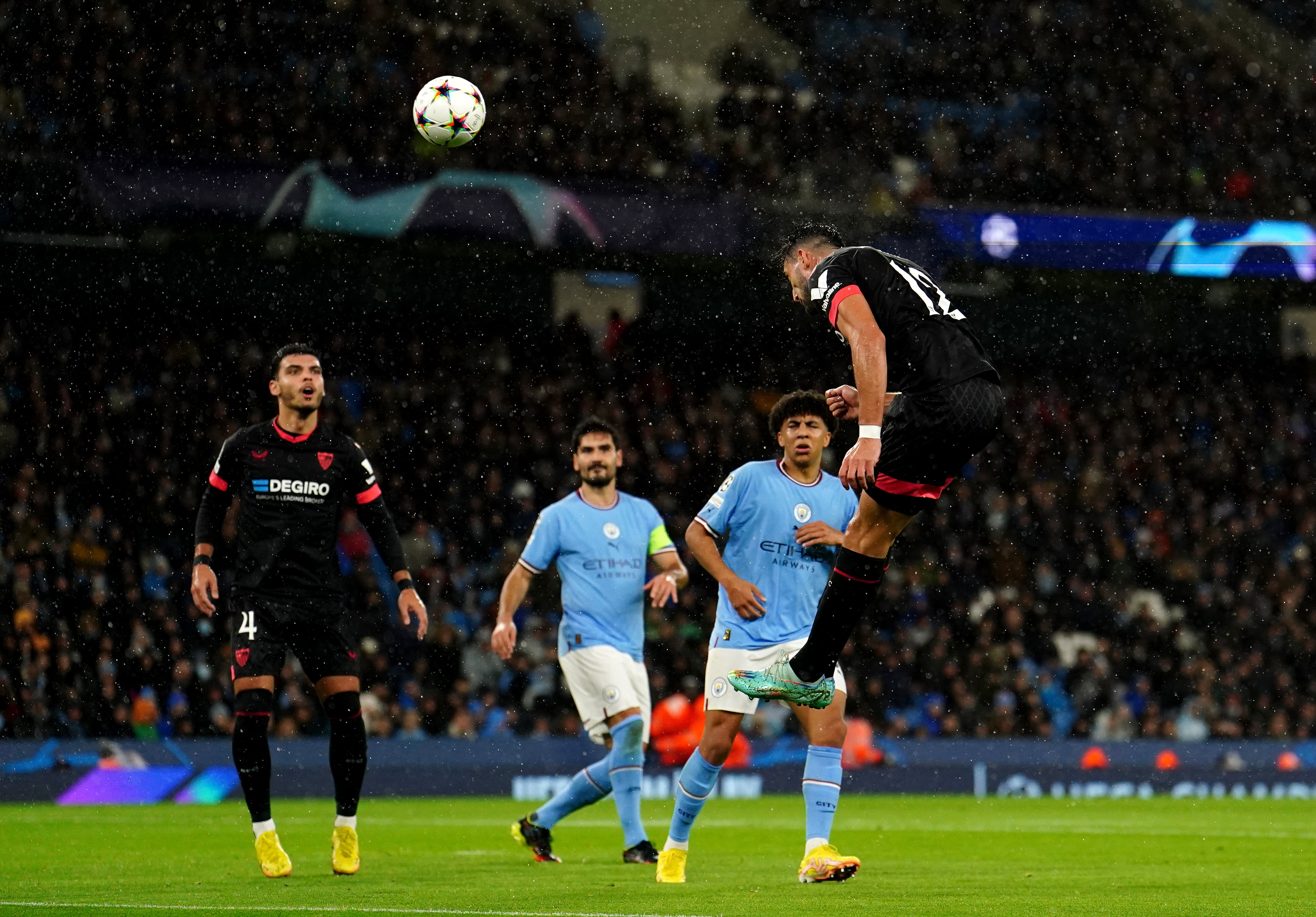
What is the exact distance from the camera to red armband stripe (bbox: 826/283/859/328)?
6391mm

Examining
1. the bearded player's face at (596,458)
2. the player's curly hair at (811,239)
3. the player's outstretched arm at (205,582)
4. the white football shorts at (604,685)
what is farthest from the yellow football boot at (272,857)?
the player's curly hair at (811,239)

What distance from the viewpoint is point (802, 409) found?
8406 mm

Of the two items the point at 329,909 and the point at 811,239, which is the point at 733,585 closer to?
the point at 811,239

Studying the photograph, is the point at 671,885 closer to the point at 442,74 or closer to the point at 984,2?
the point at 442,74

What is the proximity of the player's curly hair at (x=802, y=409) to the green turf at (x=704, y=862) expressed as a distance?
2.20m

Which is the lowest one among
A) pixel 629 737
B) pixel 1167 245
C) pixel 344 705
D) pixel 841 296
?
pixel 629 737

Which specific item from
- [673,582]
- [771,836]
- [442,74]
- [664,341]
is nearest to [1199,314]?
[664,341]

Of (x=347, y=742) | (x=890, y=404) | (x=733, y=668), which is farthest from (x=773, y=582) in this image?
(x=347, y=742)

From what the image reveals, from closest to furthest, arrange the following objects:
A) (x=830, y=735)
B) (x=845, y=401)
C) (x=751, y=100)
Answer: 1. (x=845, y=401)
2. (x=830, y=735)
3. (x=751, y=100)

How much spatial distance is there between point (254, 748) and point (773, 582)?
2620 mm

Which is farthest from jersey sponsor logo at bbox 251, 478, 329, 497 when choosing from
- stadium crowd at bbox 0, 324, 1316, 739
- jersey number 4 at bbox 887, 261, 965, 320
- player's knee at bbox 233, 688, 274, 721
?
stadium crowd at bbox 0, 324, 1316, 739

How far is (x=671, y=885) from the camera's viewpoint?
765 cm

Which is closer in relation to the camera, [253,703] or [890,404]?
[890,404]

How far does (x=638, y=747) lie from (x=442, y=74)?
1431cm
